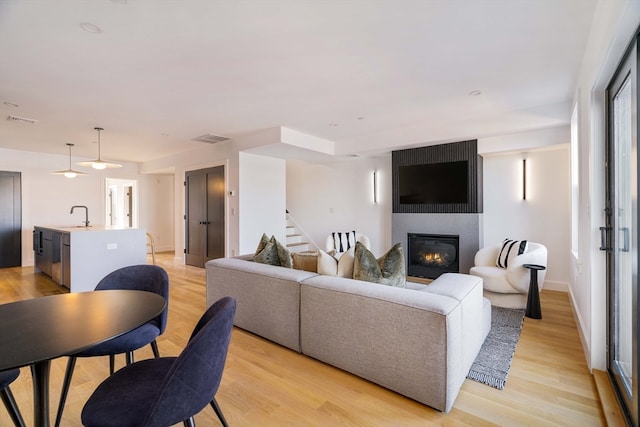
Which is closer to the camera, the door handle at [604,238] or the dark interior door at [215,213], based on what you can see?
the door handle at [604,238]

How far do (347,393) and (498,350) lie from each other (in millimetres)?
1426

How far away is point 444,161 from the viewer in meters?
4.76

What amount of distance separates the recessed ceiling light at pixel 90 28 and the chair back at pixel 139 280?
166 centimetres

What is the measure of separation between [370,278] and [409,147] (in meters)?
3.36

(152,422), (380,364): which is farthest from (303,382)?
(152,422)

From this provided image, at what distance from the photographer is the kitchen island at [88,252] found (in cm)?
420

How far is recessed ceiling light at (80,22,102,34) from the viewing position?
2.05m

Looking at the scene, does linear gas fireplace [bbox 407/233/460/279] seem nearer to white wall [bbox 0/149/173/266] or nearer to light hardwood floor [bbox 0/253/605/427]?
light hardwood floor [bbox 0/253/605/427]

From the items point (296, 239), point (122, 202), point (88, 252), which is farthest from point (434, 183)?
point (122, 202)

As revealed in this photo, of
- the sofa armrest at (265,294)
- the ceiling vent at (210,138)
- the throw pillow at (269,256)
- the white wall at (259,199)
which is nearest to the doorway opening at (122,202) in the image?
the ceiling vent at (210,138)

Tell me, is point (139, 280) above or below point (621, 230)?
below

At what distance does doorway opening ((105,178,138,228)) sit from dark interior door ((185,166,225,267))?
215 centimetres

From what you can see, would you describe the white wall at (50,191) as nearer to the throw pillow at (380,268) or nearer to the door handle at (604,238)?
the throw pillow at (380,268)

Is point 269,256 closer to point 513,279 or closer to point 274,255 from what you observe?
point 274,255
